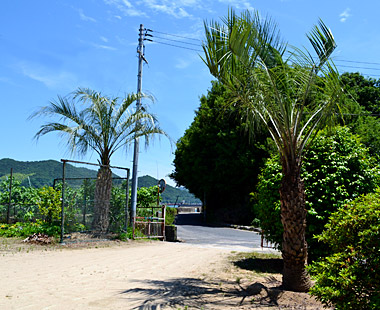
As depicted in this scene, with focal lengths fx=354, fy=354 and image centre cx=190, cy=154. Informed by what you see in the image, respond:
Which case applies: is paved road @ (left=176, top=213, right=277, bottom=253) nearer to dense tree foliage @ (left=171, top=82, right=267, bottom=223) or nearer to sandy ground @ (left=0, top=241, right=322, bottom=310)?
A: sandy ground @ (left=0, top=241, right=322, bottom=310)

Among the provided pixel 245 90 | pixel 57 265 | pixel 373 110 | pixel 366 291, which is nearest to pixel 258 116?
pixel 245 90

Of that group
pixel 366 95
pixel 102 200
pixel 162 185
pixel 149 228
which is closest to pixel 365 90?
pixel 366 95

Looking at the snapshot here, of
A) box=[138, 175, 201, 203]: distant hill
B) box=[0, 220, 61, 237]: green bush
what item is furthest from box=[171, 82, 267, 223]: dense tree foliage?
box=[0, 220, 61, 237]: green bush

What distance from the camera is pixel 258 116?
22.2 ft

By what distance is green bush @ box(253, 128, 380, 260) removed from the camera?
7645 mm

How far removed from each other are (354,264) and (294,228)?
184 centimetres

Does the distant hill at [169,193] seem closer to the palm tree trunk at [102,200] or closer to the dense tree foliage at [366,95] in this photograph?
the dense tree foliage at [366,95]

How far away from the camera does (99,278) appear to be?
6.96m

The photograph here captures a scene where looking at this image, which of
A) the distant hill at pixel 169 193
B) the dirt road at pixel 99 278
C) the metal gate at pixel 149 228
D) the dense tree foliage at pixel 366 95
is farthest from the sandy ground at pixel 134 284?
the distant hill at pixel 169 193

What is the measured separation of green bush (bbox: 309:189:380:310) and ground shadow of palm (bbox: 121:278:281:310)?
1495mm

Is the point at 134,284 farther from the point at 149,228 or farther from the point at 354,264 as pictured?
the point at 149,228

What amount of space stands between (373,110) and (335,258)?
2962cm

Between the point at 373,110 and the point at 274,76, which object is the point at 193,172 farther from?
the point at 274,76

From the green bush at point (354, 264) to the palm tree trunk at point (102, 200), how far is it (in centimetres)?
1032
